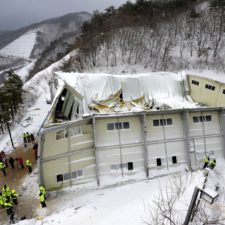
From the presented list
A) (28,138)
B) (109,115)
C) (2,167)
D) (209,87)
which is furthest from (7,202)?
(209,87)

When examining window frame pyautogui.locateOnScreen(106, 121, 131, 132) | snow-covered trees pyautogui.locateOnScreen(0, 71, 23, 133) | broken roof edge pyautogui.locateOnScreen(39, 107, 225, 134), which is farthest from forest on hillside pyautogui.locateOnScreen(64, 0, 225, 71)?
window frame pyautogui.locateOnScreen(106, 121, 131, 132)

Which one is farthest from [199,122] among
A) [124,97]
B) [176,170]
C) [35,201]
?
[35,201]

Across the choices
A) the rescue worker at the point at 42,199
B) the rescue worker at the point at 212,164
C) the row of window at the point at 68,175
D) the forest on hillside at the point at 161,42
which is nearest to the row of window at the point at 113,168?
the row of window at the point at 68,175

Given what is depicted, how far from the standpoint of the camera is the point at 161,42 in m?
43.3

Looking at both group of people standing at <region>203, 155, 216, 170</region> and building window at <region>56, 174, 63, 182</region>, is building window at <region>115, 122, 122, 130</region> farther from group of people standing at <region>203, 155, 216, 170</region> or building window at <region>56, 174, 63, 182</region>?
group of people standing at <region>203, 155, 216, 170</region>

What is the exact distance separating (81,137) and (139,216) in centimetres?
882

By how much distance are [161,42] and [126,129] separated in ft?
89.0

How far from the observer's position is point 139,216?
1142cm

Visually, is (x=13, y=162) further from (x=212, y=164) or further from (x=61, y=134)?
(x=212, y=164)

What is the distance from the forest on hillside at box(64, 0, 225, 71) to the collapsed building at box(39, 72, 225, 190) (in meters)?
17.6

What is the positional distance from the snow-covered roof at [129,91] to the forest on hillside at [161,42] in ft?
54.4

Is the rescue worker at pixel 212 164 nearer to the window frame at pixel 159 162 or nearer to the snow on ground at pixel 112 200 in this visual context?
the snow on ground at pixel 112 200

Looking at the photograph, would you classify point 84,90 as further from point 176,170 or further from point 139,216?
point 139,216

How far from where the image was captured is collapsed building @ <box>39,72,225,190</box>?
19.1 meters
